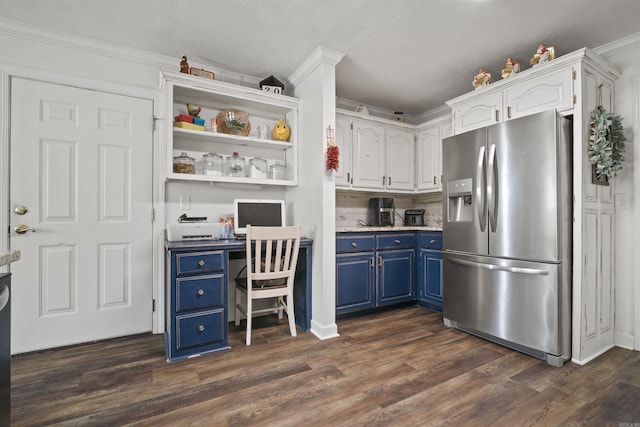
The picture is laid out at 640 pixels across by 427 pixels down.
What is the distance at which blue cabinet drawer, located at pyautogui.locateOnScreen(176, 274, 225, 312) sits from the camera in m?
2.23

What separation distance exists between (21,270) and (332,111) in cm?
284

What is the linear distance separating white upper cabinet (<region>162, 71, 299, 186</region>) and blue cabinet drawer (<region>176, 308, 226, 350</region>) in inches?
46.1

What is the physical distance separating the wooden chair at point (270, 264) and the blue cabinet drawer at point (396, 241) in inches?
43.9

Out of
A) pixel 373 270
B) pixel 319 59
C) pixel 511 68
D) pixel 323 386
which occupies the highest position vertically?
pixel 319 59

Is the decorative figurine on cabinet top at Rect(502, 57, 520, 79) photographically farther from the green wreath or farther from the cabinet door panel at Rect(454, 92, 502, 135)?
the green wreath

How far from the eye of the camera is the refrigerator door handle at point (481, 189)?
8.23 feet

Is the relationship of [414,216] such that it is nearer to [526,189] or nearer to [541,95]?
[526,189]

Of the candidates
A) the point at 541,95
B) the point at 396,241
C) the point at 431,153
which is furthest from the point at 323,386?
the point at 431,153

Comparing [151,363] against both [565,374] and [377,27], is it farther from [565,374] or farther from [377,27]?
[377,27]

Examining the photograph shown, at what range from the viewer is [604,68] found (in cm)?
237

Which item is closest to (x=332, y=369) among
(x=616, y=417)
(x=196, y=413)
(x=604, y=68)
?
(x=196, y=413)

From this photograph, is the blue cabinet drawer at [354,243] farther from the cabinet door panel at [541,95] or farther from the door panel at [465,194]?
the cabinet door panel at [541,95]

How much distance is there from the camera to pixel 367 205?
4.05 meters

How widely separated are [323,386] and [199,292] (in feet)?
3.75
